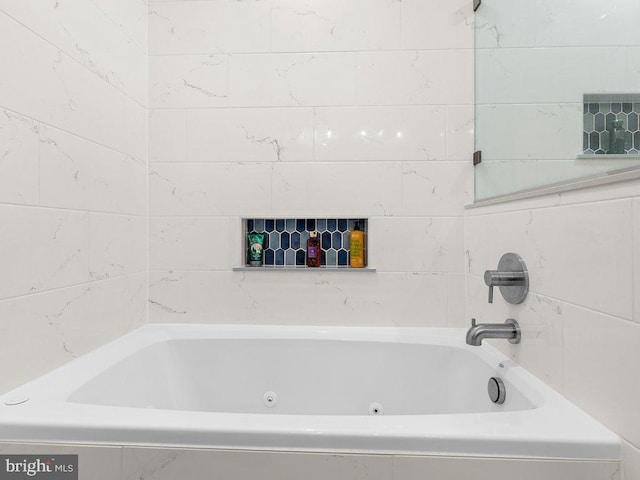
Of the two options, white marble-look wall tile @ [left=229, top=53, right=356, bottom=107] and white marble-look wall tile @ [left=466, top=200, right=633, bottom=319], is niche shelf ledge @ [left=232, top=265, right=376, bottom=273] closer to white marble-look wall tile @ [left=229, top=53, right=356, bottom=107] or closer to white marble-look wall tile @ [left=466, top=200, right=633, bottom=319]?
white marble-look wall tile @ [left=466, top=200, right=633, bottom=319]

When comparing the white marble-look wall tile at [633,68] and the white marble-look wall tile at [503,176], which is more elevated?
the white marble-look wall tile at [633,68]

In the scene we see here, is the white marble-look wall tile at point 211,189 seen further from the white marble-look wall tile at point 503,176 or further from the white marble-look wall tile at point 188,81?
the white marble-look wall tile at point 503,176

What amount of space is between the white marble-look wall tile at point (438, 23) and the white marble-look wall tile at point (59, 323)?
5.21 feet

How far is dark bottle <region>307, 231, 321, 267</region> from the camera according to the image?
155cm

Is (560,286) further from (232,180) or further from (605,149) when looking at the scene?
(232,180)

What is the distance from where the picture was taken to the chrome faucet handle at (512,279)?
40.5 inches

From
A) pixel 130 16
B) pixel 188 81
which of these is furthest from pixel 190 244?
pixel 130 16

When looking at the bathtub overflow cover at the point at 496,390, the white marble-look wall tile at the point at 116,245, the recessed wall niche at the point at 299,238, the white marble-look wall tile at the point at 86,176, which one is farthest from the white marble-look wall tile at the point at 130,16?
the bathtub overflow cover at the point at 496,390

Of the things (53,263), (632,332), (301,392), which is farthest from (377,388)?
(53,263)

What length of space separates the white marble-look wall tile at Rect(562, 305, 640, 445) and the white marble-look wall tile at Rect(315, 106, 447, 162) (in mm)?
901

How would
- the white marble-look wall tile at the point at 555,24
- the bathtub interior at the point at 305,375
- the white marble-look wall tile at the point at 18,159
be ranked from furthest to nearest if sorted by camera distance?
1. the bathtub interior at the point at 305,375
2. the white marble-look wall tile at the point at 18,159
3. the white marble-look wall tile at the point at 555,24

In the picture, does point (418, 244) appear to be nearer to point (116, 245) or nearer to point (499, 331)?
point (499, 331)

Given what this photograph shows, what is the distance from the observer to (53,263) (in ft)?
3.40

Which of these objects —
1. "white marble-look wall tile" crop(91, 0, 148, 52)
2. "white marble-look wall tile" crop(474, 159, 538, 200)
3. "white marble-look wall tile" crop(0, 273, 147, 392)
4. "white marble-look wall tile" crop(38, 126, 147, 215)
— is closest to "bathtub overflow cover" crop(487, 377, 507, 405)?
"white marble-look wall tile" crop(474, 159, 538, 200)
